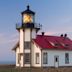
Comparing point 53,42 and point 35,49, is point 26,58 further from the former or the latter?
point 53,42

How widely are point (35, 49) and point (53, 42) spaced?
2981 mm

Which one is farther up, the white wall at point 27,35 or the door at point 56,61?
the white wall at point 27,35

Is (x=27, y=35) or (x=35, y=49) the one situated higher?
(x=27, y=35)

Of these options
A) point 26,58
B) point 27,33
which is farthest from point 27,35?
point 26,58

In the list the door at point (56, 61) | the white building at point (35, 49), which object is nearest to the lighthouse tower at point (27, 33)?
the white building at point (35, 49)

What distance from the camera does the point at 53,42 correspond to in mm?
44656

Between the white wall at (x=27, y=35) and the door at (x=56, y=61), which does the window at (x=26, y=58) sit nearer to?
the white wall at (x=27, y=35)

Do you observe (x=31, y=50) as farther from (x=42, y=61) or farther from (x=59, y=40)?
(x=59, y=40)

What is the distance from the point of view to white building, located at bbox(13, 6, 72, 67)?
141ft

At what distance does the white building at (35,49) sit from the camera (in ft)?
141

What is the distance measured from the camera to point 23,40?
44.0 m

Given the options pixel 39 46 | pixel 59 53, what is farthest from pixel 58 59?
pixel 39 46

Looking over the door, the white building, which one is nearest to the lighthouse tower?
the white building

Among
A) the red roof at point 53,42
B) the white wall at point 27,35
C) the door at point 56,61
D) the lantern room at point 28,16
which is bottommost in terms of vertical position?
the door at point 56,61
